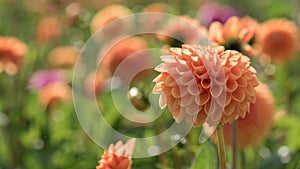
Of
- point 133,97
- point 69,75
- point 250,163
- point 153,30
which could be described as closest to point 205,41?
point 133,97

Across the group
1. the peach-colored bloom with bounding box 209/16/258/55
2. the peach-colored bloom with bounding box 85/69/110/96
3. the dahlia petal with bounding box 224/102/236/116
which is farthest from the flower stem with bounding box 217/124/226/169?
the peach-colored bloom with bounding box 85/69/110/96

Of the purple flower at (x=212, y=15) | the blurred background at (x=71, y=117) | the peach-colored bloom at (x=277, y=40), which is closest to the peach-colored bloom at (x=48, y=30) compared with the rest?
the blurred background at (x=71, y=117)

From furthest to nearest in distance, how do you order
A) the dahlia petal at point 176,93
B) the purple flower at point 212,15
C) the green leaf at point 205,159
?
the purple flower at point 212,15, the green leaf at point 205,159, the dahlia petal at point 176,93

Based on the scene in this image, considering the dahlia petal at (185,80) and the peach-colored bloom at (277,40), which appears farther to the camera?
the peach-colored bloom at (277,40)

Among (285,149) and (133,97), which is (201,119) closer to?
(133,97)

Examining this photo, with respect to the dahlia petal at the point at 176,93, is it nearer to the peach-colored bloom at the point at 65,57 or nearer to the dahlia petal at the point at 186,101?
the dahlia petal at the point at 186,101

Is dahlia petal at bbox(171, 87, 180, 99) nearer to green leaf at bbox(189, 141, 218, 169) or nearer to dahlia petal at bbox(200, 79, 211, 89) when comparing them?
dahlia petal at bbox(200, 79, 211, 89)
